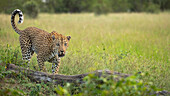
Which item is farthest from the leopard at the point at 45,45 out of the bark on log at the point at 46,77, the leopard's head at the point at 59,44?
the bark on log at the point at 46,77

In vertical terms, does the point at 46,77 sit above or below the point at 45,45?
below

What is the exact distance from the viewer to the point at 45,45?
6.22m

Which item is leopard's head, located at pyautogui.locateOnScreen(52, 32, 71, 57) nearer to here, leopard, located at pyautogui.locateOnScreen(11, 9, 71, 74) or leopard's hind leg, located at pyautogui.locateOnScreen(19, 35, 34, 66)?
leopard, located at pyautogui.locateOnScreen(11, 9, 71, 74)

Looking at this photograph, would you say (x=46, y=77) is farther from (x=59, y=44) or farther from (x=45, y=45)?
(x=45, y=45)

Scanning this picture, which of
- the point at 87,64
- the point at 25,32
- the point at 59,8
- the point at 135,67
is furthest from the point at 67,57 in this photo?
the point at 59,8

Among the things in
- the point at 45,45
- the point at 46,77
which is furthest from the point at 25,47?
the point at 46,77

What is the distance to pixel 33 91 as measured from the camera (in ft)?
16.2

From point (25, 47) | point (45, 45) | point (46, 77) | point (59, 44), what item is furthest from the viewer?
point (25, 47)

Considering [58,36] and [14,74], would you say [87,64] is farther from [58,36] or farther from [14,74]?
[14,74]

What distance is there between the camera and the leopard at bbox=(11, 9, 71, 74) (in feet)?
19.1

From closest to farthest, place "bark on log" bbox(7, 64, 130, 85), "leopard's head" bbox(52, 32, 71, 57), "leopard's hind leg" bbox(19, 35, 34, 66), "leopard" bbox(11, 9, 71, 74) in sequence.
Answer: "bark on log" bbox(7, 64, 130, 85) → "leopard's head" bbox(52, 32, 71, 57) → "leopard" bbox(11, 9, 71, 74) → "leopard's hind leg" bbox(19, 35, 34, 66)

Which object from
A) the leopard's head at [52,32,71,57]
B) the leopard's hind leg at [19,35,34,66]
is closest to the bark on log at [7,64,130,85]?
the leopard's head at [52,32,71,57]

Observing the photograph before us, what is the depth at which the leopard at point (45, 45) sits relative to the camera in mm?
5832

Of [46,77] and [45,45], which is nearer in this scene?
[46,77]
